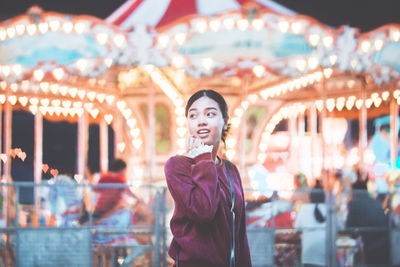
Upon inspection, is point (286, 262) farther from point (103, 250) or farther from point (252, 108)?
point (252, 108)

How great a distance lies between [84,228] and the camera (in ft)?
17.9

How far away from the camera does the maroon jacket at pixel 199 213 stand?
191cm

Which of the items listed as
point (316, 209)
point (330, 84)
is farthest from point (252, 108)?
point (316, 209)

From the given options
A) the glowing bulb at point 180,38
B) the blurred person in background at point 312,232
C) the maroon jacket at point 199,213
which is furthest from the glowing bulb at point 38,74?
the maroon jacket at point 199,213

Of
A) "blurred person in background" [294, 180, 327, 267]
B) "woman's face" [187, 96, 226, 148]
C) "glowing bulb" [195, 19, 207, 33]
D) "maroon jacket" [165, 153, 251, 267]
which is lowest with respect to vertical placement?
"blurred person in background" [294, 180, 327, 267]

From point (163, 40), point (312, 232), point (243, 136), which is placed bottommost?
point (312, 232)

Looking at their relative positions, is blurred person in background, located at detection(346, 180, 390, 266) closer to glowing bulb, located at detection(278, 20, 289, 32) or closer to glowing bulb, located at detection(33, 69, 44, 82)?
glowing bulb, located at detection(278, 20, 289, 32)

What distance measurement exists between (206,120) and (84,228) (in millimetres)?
3659

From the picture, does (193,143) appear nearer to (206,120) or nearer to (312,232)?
(206,120)

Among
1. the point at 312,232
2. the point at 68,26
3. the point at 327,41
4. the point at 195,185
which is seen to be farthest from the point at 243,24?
the point at 195,185

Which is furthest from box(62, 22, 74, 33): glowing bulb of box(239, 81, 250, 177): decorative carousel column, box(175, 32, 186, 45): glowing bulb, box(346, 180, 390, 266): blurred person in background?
box(346, 180, 390, 266): blurred person in background

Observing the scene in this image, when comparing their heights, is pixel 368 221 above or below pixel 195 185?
below

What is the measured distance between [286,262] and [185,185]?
4.44m

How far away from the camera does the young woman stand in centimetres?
192
